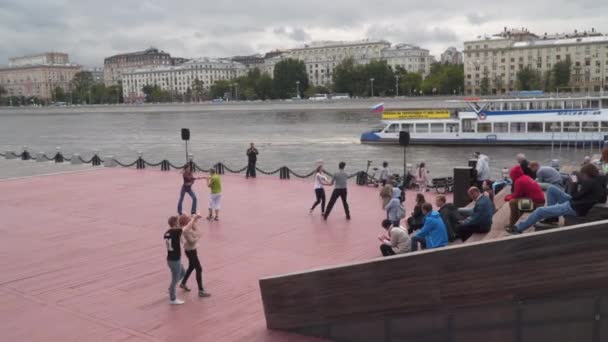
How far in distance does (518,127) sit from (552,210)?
44136mm

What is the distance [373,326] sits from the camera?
23.3ft

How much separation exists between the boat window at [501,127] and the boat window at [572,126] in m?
4.46

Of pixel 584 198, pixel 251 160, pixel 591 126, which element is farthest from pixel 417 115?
pixel 584 198

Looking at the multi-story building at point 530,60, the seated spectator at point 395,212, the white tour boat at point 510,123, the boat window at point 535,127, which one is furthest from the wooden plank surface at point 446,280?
the multi-story building at point 530,60

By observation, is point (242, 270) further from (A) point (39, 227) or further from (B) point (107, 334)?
(A) point (39, 227)

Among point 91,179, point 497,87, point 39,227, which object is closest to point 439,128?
point 91,179

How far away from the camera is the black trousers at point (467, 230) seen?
950 cm

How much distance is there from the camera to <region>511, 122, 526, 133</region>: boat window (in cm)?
4912

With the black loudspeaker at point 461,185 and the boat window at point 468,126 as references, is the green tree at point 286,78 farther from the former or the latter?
the black loudspeaker at point 461,185

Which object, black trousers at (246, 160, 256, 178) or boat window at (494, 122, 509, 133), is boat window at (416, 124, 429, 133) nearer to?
boat window at (494, 122, 509, 133)

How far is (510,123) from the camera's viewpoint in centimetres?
4941

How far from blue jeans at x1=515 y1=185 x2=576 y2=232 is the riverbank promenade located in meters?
3.44

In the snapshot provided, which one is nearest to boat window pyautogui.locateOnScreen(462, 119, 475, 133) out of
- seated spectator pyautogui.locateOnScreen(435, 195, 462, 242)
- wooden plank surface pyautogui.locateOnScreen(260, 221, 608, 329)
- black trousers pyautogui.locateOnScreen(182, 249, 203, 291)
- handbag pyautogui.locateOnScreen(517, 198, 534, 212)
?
seated spectator pyautogui.locateOnScreen(435, 195, 462, 242)

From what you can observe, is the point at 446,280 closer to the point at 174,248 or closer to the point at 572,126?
the point at 174,248
